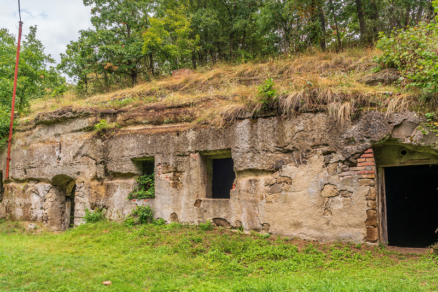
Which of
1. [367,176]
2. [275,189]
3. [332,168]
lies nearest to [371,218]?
[367,176]

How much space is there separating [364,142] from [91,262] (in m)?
5.47

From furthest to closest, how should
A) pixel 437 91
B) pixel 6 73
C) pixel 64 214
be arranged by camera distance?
pixel 6 73
pixel 64 214
pixel 437 91

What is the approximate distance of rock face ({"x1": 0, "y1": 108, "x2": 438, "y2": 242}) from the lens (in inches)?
223

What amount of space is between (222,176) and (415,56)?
6.83 metres

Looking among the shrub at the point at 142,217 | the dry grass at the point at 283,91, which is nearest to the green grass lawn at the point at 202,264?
the shrub at the point at 142,217

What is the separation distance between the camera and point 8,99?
35.1 ft

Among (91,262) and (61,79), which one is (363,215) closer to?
(91,262)

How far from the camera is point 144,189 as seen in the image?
26.2 ft

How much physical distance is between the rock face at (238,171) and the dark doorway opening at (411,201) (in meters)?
4.02

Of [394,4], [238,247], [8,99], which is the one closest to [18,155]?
[8,99]

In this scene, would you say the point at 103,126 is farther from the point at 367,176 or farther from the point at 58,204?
the point at 367,176

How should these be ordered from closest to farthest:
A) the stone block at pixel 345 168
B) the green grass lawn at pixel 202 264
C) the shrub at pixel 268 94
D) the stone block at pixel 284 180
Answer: the green grass lawn at pixel 202 264, the stone block at pixel 345 168, the stone block at pixel 284 180, the shrub at pixel 268 94

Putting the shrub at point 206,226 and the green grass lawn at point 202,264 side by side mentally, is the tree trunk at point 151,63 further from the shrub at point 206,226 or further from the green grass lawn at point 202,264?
the shrub at point 206,226

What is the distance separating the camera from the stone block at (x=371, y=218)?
5465 millimetres
